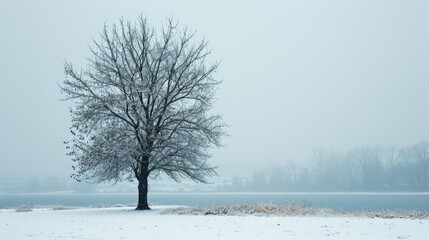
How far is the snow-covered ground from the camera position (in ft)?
52.3

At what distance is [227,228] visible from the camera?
705 inches

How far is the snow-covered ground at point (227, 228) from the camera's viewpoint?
1595cm

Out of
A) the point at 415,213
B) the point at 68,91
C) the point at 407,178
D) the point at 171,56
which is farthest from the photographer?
the point at 407,178

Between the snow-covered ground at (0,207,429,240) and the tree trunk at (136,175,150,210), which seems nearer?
the snow-covered ground at (0,207,429,240)

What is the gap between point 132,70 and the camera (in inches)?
1188

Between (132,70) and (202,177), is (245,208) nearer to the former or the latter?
(202,177)

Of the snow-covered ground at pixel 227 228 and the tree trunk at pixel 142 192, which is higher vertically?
the tree trunk at pixel 142 192

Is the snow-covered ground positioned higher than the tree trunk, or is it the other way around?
the tree trunk

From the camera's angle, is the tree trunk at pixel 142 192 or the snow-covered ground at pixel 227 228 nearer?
the snow-covered ground at pixel 227 228

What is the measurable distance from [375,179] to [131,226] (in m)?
133

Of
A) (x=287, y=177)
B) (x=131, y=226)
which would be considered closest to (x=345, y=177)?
(x=287, y=177)

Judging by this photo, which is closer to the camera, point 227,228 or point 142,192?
point 227,228

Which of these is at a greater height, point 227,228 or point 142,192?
point 142,192

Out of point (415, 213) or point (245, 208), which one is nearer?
point (415, 213)
